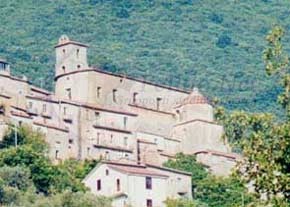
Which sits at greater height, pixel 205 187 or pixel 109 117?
pixel 109 117

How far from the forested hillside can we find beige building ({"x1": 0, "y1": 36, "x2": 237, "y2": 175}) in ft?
138

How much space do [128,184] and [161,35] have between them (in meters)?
85.7

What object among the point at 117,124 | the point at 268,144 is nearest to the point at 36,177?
the point at 117,124

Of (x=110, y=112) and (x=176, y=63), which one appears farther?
(x=176, y=63)

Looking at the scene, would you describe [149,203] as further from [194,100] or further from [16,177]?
[194,100]

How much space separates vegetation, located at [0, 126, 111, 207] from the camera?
52312 millimetres

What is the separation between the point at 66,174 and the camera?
194ft

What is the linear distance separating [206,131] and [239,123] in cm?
5063

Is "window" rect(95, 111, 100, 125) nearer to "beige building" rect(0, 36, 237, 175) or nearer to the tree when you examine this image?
"beige building" rect(0, 36, 237, 175)

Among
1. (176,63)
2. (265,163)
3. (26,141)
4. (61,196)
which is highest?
(176,63)

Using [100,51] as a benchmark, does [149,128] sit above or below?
below

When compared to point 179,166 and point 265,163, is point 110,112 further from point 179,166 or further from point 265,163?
point 265,163

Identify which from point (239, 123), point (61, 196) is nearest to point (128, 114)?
point (61, 196)

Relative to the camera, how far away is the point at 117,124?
66688mm
